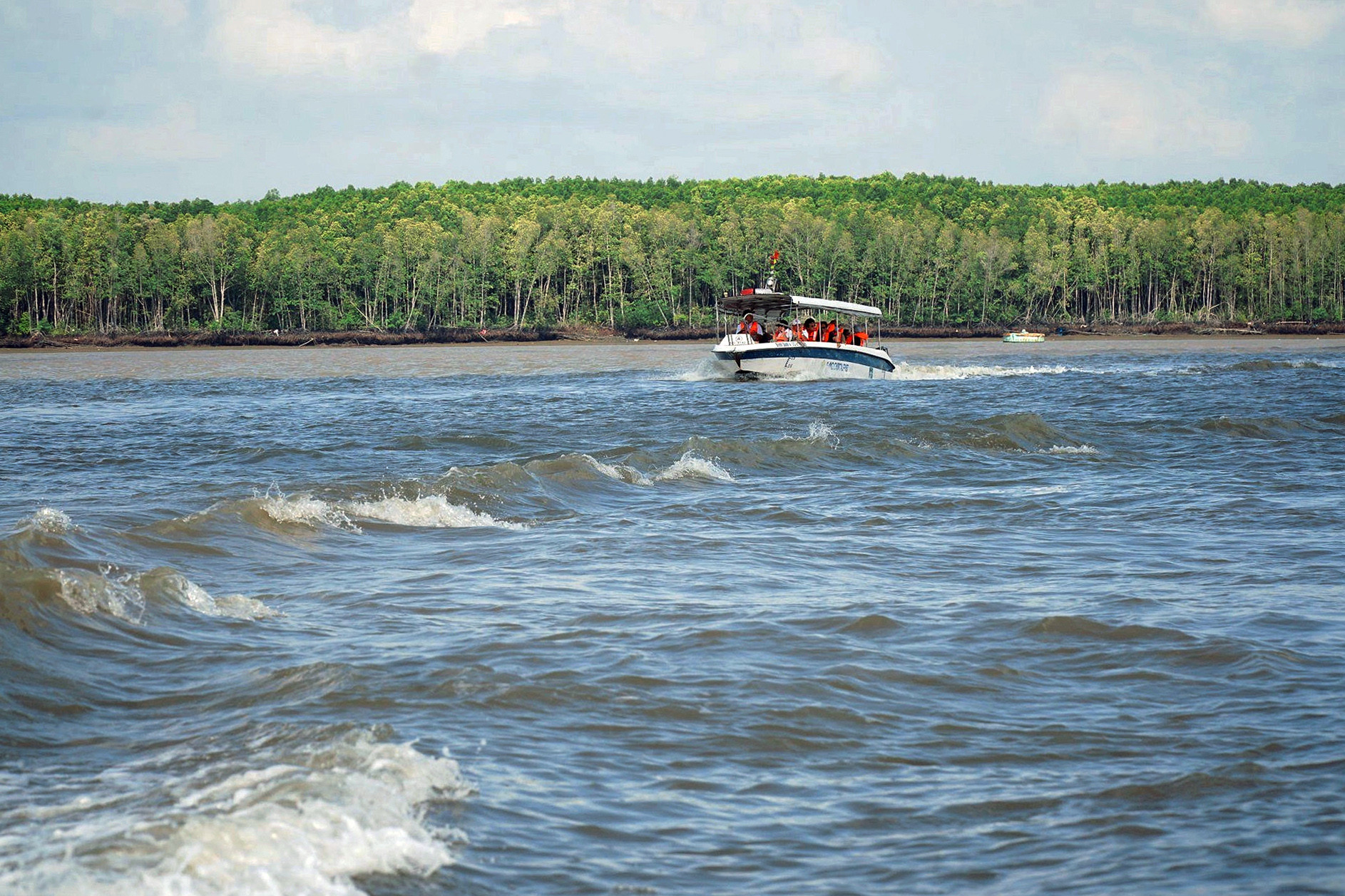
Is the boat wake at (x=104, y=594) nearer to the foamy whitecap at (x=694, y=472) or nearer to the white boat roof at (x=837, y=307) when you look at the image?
the foamy whitecap at (x=694, y=472)

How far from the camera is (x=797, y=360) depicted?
36500mm

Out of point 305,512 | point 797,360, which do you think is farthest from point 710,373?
point 305,512

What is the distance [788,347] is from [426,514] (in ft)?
78.1

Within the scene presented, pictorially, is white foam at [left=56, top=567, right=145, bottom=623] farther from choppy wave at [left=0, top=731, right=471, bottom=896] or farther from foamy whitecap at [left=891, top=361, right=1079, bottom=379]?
foamy whitecap at [left=891, top=361, right=1079, bottom=379]

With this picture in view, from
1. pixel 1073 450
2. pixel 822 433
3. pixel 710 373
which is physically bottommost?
pixel 1073 450

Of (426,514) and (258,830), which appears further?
(426,514)

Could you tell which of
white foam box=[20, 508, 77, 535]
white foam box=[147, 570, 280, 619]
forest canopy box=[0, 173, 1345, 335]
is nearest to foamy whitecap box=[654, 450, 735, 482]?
white foam box=[20, 508, 77, 535]

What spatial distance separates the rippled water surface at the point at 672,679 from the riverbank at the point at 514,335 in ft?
277

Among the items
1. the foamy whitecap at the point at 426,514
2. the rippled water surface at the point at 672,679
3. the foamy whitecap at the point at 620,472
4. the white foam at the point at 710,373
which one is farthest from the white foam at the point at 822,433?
the white foam at the point at 710,373

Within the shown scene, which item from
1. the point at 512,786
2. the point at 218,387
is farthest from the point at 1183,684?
the point at 218,387

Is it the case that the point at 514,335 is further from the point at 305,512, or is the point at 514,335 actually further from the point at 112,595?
the point at 112,595

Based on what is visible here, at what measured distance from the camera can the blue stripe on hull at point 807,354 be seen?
36188 millimetres

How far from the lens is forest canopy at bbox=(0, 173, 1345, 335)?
11069 cm

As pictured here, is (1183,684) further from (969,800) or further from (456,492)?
(456,492)
